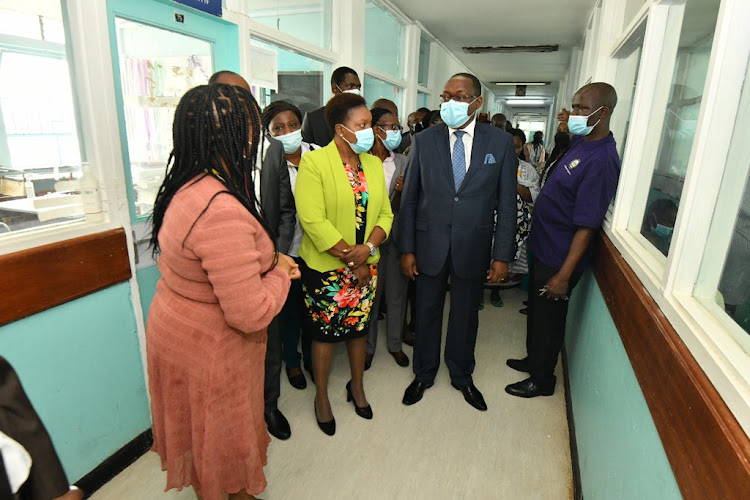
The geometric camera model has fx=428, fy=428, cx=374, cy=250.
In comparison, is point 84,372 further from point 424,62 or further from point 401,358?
point 424,62

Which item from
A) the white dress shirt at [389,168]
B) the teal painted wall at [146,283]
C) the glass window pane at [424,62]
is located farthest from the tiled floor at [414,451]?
the glass window pane at [424,62]

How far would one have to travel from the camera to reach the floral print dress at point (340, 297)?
1.86 m

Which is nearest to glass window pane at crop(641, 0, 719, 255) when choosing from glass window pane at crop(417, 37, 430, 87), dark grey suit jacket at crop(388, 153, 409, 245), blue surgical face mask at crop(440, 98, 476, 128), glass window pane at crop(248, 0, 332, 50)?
blue surgical face mask at crop(440, 98, 476, 128)

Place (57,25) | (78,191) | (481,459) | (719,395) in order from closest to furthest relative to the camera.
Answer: (719,395) < (57,25) < (78,191) < (481,459)

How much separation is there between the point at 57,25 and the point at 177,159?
2.96ft

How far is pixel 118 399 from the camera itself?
5.84 feet

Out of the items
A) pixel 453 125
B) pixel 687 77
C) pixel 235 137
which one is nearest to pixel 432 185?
pixel 453 125

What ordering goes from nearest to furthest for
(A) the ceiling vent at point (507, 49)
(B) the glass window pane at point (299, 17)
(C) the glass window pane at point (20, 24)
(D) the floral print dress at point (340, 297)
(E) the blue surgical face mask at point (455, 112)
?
(C) the glass window pane at point (20, 24)
(D) the floral print dress at point (340, 297)
(E) the blue surgical face mask at point (455, 112)
(B) the glass window pane at point (299, 17)
(A) the ceiling vent at point (507, 49)

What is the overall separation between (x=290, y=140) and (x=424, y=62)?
549cm

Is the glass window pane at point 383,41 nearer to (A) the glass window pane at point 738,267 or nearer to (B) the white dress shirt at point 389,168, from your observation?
(B) the white dress shirt at point 389,168

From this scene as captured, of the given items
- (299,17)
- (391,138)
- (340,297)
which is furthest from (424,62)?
(340,297)

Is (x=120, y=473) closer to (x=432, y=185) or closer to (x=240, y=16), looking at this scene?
(x=432, y=185)

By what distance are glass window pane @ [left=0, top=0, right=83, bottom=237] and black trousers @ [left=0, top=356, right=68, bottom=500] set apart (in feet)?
3.56

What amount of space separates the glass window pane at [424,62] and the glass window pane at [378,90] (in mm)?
833
